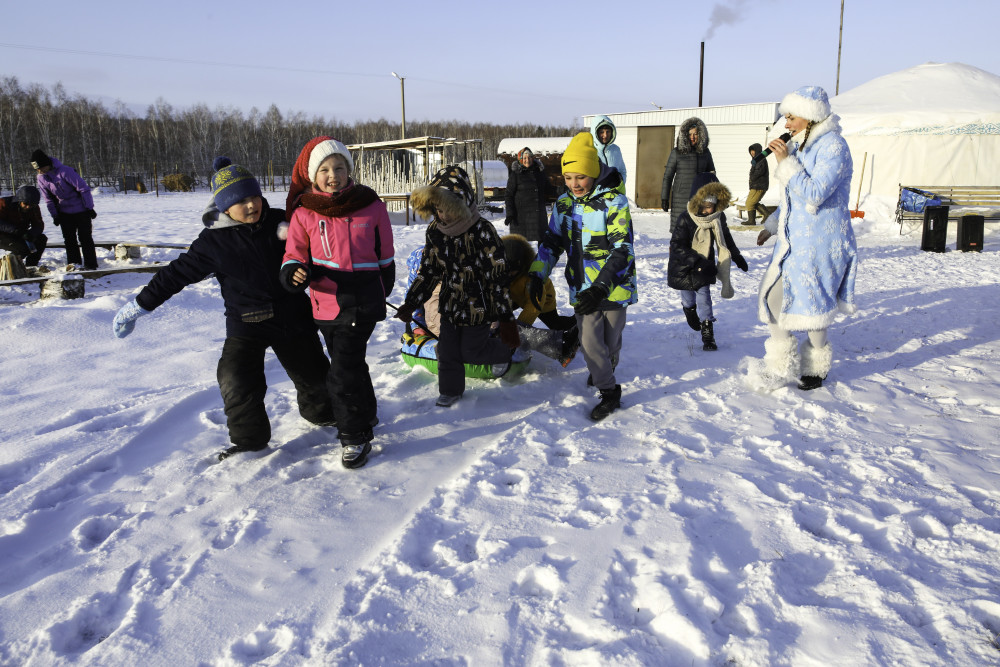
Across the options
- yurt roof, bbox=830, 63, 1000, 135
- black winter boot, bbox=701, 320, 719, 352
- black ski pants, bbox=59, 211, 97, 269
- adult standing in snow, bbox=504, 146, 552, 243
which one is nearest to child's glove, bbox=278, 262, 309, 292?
black winter boot, bbox=701, 320, 719, 352

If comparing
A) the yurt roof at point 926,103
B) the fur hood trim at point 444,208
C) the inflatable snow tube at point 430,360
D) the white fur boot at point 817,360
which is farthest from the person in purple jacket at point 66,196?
the yurt roof at point 926,103

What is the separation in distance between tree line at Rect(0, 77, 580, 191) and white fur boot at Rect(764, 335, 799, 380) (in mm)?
39832

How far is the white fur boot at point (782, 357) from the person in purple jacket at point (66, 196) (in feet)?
27.1

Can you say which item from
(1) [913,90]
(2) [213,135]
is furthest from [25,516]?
(2) [213,135]

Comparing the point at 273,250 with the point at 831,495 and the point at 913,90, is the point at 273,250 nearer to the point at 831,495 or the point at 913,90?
the point at 831,495

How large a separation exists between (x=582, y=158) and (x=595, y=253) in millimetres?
551

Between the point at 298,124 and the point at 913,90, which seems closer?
the point at 913,90

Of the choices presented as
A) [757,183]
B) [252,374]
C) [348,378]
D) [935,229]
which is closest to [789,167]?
[348,378]

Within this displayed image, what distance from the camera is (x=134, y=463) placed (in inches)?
129

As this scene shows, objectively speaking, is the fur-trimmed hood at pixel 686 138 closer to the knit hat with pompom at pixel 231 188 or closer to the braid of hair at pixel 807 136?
the braid of hair at pixel 807 136

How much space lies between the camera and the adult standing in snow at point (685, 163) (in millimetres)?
6621

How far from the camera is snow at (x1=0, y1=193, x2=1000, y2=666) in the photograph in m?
2.00

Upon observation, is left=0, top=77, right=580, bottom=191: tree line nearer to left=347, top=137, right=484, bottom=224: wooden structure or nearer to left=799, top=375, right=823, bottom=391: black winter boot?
left=347, top=137, right=484, bottom=224: wooden structure

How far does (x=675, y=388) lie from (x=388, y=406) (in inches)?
76.6
